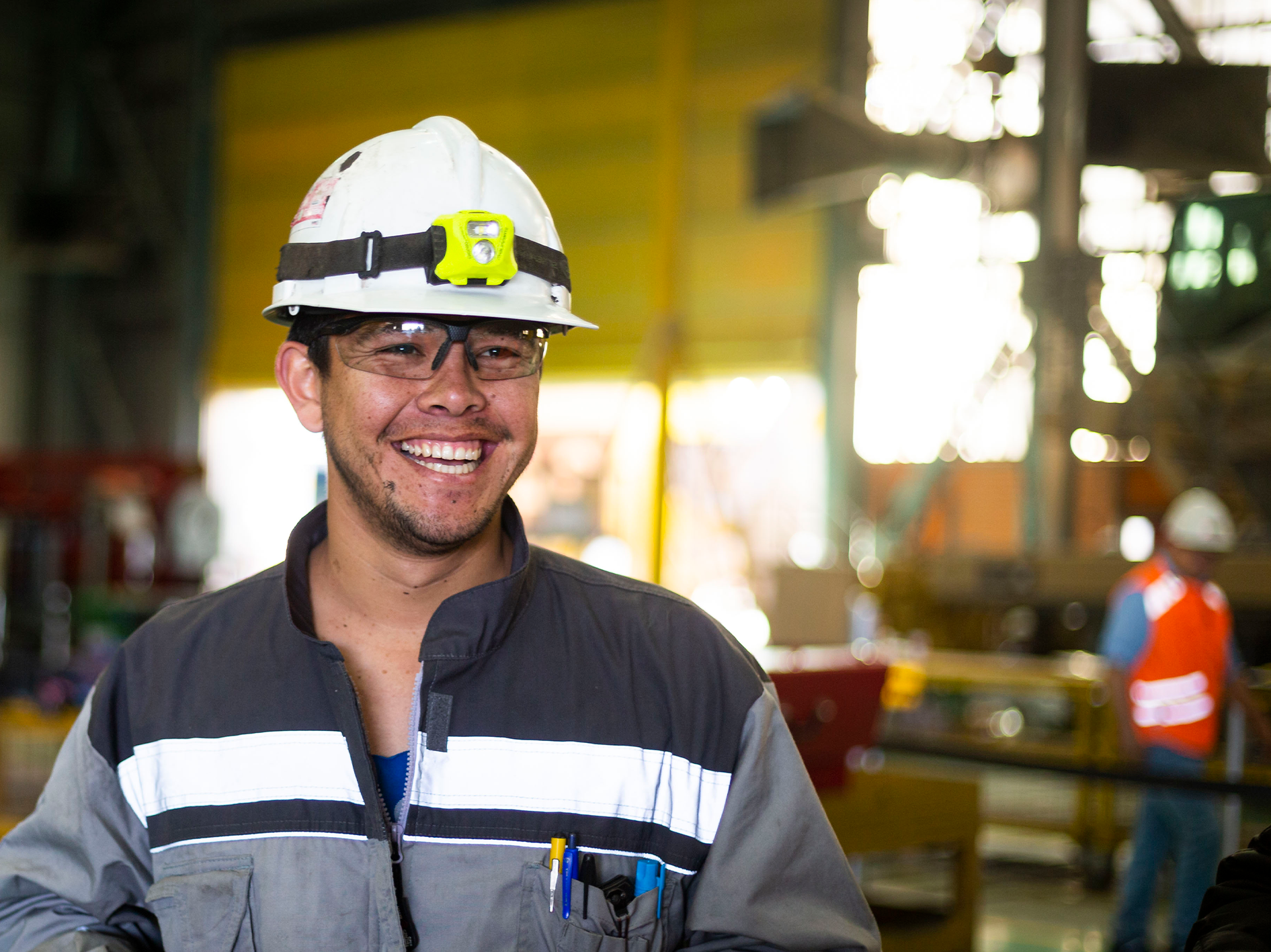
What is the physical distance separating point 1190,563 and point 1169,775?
155 centimetres

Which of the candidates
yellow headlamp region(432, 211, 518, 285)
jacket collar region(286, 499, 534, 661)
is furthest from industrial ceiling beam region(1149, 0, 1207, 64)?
jacket collar region(286, 499, 534, 661)

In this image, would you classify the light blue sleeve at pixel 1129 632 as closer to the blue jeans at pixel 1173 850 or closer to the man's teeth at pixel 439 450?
the blue jeans at pixel 1173 850

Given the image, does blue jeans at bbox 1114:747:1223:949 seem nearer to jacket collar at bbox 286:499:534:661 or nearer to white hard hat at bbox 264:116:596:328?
jacket collar at bbox 286:499:534:661

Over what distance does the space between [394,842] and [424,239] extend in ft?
2.54

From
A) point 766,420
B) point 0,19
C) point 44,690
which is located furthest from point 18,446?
point 44,690

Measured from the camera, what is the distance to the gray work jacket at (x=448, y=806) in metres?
1.55

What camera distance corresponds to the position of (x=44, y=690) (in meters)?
6.83

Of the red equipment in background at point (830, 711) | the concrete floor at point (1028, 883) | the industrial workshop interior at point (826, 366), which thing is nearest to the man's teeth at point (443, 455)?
the industrial workshop interior at point (826, 366)

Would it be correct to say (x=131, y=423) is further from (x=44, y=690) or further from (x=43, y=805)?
(x=43, y=805)

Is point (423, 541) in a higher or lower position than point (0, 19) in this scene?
lower

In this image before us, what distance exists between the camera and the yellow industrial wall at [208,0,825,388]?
1382 centimetres

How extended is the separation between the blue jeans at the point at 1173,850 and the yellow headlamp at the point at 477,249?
402 cm

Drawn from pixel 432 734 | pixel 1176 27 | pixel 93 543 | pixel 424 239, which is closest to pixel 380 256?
pixel 424 239

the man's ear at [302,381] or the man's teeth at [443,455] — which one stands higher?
the man's ear at [302,381]
